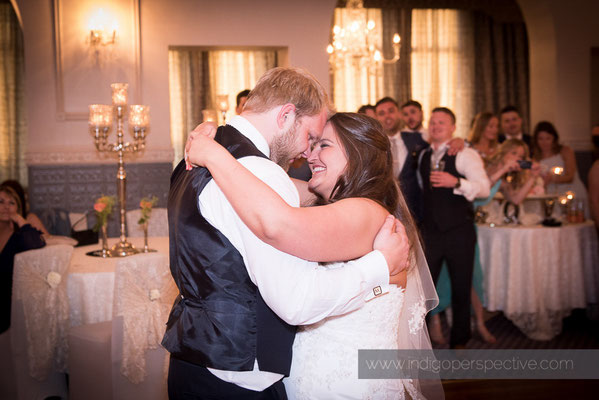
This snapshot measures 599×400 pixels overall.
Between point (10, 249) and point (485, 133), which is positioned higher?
point (485, 133)

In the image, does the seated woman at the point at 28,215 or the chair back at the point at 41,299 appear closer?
the chair back at the point at 41,299

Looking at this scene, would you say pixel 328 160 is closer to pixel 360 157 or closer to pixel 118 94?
pixel 360 157

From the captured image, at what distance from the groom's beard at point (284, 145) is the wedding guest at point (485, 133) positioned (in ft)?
12.5

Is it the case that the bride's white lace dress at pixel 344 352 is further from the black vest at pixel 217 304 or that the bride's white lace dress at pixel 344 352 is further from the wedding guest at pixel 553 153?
the wedding guest at pixel 553 153

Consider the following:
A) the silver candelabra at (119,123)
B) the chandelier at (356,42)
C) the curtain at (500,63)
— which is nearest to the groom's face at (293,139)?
the silver candelabra at (119,123)

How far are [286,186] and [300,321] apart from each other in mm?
335

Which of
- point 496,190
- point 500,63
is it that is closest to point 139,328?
point 496,190

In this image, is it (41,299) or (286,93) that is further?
(41,299)

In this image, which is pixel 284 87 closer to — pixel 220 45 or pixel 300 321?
pixel 300 321

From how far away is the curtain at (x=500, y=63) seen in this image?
944 cm

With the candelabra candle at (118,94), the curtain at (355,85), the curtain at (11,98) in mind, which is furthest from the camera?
the curtain at (355,85)

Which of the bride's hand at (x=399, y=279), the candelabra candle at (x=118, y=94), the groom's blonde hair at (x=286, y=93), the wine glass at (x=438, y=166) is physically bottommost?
the bride's hand at (x=399, y=279)

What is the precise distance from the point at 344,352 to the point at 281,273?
1.68 ft

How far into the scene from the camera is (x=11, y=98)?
8078 mm
